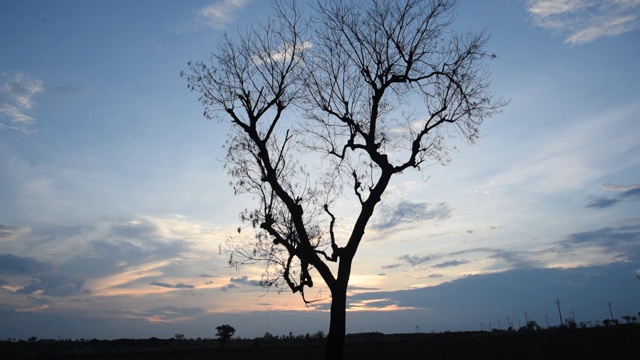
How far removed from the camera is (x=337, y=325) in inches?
579

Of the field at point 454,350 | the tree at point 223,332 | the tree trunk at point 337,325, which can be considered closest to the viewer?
the tree trunk at point 337,325

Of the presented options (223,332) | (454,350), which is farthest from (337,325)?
(223,332)

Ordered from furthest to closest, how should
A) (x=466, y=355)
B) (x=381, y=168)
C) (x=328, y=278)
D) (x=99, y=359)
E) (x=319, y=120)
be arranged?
(x=99, y=359), (x=466, y=355), (x=319, y=120), (x=381, y=168), (x=328, y=278)

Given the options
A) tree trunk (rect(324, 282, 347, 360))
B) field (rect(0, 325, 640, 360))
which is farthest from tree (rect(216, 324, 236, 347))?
tree trunk (rect(324, 282, 347, 360))

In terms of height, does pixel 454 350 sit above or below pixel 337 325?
below

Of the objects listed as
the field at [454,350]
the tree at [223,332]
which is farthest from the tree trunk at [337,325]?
the tree at [223,332]

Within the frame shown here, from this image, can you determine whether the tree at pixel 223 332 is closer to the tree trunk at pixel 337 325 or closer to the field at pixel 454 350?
the field at pixel 454 350

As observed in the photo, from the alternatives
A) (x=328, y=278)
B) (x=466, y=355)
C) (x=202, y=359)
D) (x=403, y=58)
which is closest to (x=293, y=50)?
(x=403, y=58)

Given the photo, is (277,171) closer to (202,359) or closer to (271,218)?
(271,218)

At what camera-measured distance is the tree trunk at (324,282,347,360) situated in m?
14.6

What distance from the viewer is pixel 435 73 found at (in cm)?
1698

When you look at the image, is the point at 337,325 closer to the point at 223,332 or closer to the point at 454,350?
the point at 454,350

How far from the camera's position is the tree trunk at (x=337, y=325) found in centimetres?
1459

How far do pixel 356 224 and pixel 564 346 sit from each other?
26818mm
